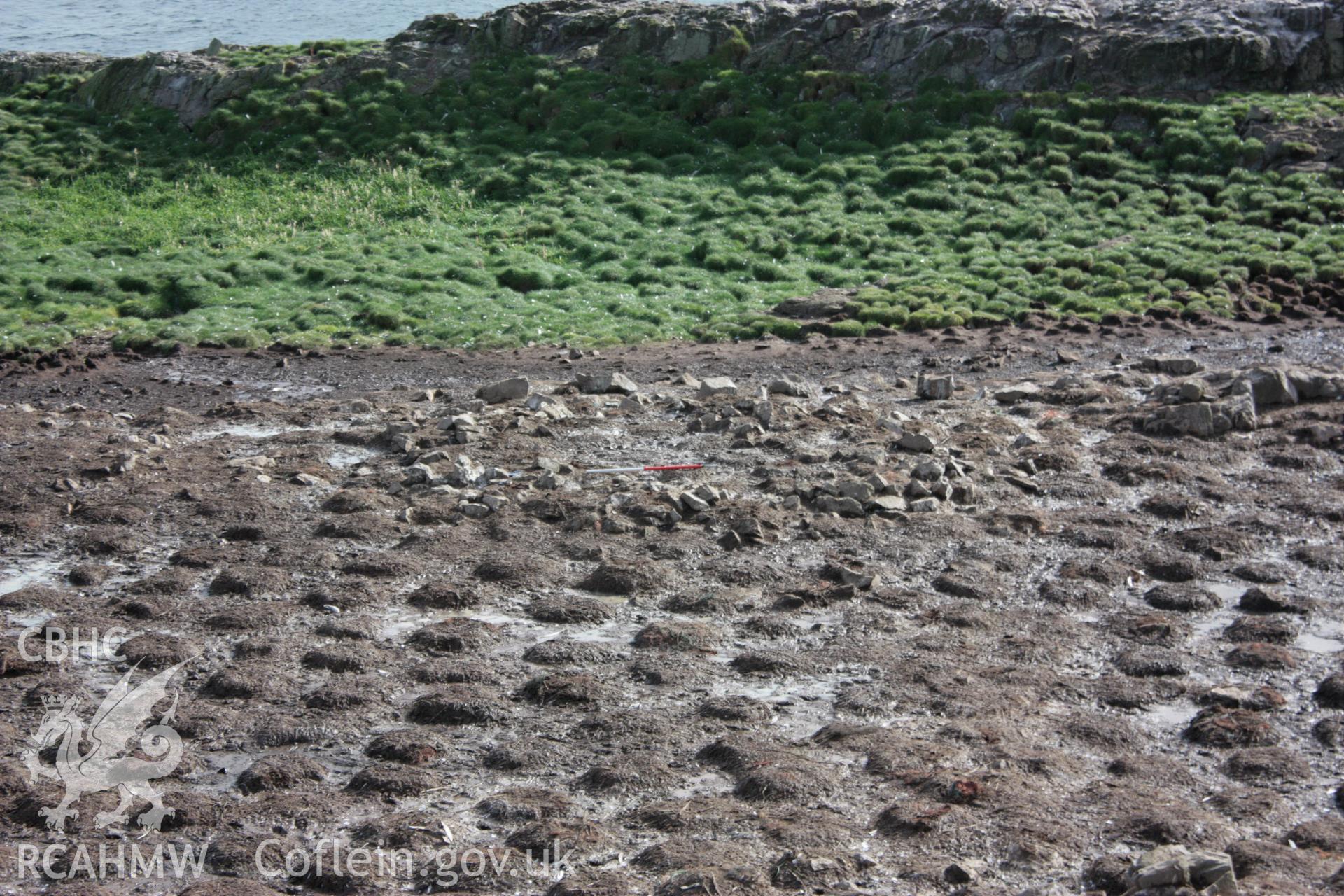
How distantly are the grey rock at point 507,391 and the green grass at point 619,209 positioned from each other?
432cm

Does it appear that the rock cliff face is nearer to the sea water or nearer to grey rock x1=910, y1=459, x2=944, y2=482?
the sea water

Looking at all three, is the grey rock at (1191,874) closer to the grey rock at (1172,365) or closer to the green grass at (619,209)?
the grey rock at (1172,365)

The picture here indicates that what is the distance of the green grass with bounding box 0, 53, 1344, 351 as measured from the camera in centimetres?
2391

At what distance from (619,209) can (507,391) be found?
12263 mm

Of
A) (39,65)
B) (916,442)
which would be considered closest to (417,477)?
(916,442)

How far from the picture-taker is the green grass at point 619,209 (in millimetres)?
23906

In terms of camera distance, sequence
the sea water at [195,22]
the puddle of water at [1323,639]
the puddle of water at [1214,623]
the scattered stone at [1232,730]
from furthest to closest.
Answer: the sea water at [195,22]
the puddle of water at [1214,623]
the puddle of water at [1323,639]
the scattered stone at [1232,730]

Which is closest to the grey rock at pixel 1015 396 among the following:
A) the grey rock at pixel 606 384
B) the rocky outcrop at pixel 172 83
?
the grey rock at pixel 606 384

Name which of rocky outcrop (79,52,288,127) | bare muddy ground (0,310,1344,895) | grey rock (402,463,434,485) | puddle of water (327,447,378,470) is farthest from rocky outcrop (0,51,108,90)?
grey rock (402,463,434,485)

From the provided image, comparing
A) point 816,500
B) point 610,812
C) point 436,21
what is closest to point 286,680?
point 610,812

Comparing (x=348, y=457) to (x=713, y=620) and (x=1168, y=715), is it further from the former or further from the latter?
(x=1168, y=715)

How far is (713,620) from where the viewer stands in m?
11.1

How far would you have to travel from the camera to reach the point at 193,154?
3375 centimetres

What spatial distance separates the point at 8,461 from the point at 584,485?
7542 mm
